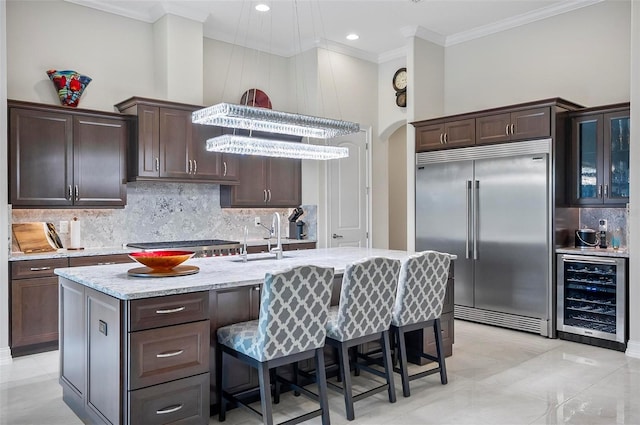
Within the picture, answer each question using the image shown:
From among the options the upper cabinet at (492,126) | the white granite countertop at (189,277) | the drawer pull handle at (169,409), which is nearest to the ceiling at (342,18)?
the upper cabinet at (492,126)

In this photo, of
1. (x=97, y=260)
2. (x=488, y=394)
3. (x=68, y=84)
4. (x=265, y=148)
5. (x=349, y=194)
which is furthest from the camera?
(x=349, y=194)

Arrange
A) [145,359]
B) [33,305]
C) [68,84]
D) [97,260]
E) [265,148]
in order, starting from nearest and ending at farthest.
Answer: [145,359] < [265,148] < [33,305] < [97,260] < [68,84]

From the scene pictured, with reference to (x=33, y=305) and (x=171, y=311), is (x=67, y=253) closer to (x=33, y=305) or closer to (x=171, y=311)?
(x=33, y=305)

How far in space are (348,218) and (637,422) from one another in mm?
4252

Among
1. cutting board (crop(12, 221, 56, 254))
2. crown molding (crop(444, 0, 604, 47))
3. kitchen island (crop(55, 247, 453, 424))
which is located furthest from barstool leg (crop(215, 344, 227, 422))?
crown molding (crop(444, 0, 604, 47))

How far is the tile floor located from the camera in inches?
120

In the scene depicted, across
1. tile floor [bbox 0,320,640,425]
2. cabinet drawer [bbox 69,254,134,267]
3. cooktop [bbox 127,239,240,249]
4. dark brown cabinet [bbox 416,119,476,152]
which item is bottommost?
tile floor [bbox 0,320,640,425]

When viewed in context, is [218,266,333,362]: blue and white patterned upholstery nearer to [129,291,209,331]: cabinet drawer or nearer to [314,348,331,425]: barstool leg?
[314,348,331,425]: barstool leg

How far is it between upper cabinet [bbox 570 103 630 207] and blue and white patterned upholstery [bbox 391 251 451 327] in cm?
223

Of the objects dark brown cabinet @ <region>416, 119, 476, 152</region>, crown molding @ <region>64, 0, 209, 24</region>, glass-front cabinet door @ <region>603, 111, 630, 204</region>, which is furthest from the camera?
dark brown cabinet @ <region>416, 119, 476, 152</region>

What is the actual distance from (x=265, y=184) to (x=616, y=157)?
12.5ft

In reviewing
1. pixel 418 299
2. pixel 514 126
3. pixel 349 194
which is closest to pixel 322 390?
pixel 418 299

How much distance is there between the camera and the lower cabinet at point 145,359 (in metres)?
2.51

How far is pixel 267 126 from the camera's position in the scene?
3.75 metres
